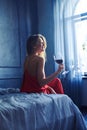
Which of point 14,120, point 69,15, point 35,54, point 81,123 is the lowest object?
point 81,123

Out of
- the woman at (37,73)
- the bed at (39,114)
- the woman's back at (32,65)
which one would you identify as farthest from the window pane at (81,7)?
the bed at (39,114)

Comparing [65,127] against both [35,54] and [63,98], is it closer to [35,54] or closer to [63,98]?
[63,98]

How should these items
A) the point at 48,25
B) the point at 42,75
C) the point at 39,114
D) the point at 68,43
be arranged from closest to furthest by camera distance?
the point at 39,114 < the point at 42,75 < the point at 68,43 < the point at 48,25

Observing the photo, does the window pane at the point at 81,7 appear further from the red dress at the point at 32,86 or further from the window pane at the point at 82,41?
the red dress at the point at 32,86

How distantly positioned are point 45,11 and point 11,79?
1455mm

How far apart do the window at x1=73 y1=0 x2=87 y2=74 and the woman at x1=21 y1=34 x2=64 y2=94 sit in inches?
78.7

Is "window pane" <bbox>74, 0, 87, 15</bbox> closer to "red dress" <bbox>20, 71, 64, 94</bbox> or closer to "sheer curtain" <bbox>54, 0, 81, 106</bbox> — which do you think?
"sheer curtain" <bbox>54, 0, 81, 106</bbox>

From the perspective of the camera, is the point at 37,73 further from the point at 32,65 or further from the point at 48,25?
the point at 48,25

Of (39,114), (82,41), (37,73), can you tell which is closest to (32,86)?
(37,73)

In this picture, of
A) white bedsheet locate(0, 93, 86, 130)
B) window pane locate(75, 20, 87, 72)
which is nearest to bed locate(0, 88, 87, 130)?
white bedsheet locate(0, 93, 86, 130)

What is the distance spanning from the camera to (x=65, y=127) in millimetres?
1885

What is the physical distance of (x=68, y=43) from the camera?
13.8 feet

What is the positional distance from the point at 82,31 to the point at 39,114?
2.83 m

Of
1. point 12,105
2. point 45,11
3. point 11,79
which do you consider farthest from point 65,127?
point 45,11
